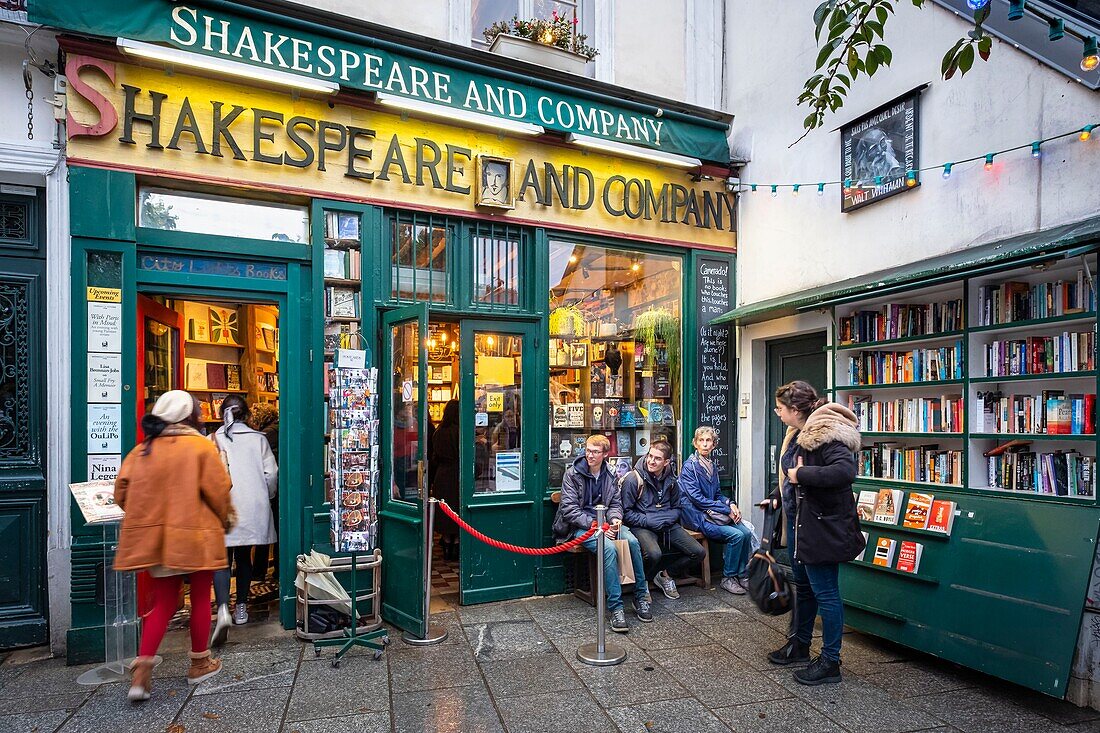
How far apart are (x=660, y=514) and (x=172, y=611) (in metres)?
3.91

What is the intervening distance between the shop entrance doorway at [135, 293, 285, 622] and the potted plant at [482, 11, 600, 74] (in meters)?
3.41

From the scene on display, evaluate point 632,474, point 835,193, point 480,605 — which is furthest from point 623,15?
point 480,605

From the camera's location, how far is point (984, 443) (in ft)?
16.4

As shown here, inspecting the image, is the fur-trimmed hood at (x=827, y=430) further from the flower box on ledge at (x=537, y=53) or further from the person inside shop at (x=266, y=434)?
the person inside shop at (x=266, y=434)

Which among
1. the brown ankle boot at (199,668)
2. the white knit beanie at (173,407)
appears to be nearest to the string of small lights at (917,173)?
the white knit beanie at (173,407)

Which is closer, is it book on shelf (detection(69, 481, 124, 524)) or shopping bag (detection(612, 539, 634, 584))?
book on shelf (detection(69, 481, 124, 524))

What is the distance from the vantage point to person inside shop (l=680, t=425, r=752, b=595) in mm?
6375

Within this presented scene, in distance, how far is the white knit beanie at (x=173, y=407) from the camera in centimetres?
422

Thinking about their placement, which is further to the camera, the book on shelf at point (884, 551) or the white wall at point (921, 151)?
the book on shelf at point (884, 551)

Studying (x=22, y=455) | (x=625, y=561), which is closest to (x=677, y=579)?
(x=625, y=561)

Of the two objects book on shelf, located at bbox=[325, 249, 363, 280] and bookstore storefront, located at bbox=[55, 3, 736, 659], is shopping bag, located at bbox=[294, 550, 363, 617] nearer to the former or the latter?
bookstore storefront, located at bbox=[55, 3, 736, 659]

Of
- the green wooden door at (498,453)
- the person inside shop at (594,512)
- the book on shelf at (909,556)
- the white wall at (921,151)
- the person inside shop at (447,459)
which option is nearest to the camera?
the white wall at (921,151)

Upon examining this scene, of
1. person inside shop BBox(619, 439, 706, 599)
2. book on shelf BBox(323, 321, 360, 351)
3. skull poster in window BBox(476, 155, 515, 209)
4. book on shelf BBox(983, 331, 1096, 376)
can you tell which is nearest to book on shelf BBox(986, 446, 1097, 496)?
book on shelf BBox(983, 331, 1096, 376)

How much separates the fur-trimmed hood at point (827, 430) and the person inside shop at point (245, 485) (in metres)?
4.34
